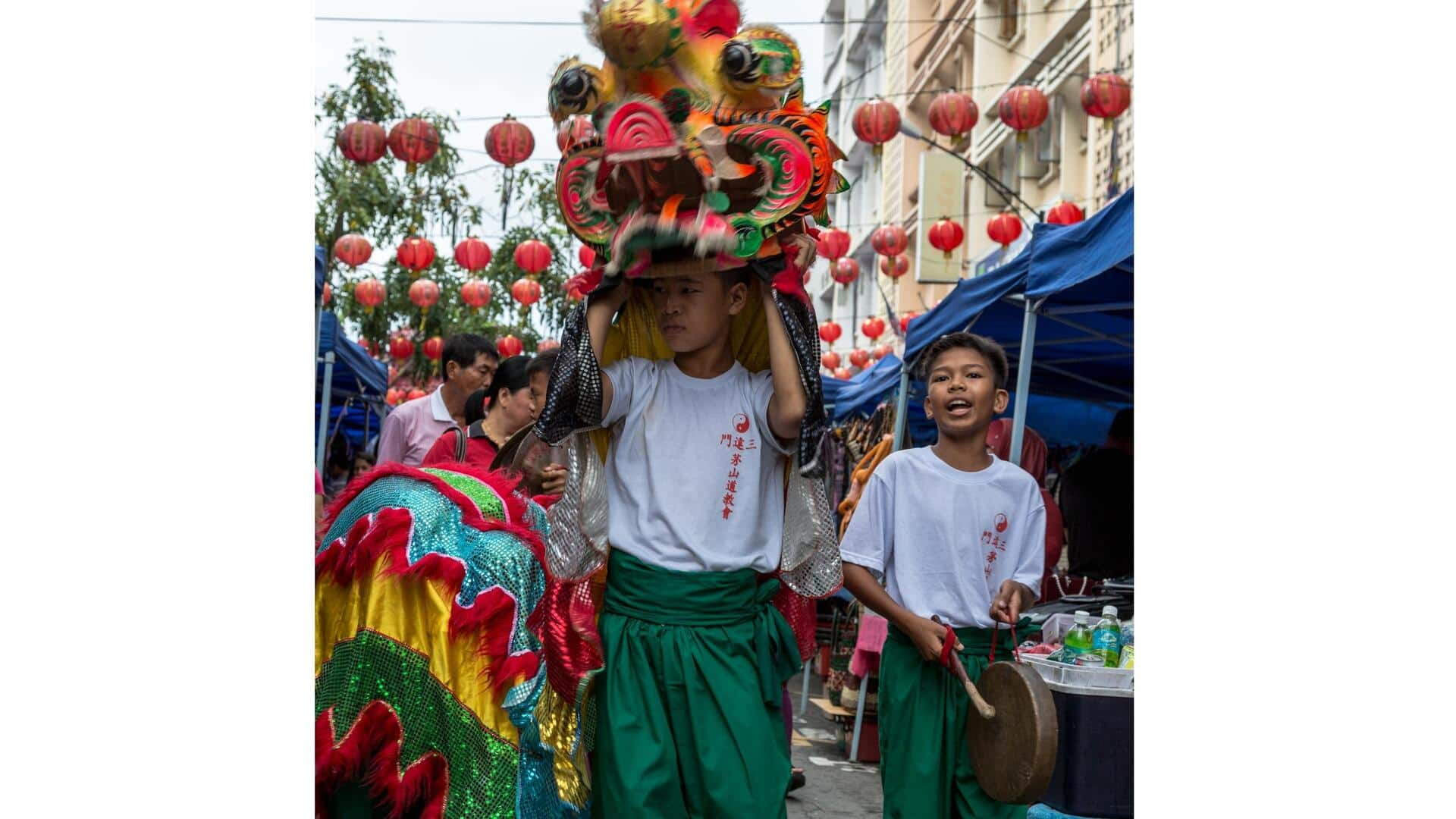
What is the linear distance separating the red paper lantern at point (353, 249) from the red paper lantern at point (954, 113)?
7405mm

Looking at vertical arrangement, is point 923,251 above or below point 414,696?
above

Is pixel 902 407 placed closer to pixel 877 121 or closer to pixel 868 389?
pixel 868 389

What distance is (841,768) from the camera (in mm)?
6785

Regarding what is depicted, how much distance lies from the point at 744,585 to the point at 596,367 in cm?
57

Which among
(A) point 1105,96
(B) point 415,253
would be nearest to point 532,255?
(B) point 415,253

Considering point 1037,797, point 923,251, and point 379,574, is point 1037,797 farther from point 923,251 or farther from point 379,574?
point 923,251

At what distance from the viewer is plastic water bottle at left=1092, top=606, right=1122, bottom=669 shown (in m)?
3.64

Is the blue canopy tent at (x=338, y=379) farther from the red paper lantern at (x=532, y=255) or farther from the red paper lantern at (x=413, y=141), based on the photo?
the red paper lantern at (x=532, y=255)

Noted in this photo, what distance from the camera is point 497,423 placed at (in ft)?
17.8

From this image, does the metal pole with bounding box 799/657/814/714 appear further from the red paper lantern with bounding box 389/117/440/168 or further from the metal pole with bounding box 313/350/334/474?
the red paper lantern with bounding box 389/117/440/168

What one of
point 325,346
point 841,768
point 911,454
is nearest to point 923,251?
point 325,346

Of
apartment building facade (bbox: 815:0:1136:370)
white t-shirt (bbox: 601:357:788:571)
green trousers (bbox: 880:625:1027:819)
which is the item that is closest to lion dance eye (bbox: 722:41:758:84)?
white t-shirt (bbox: 601:357:788:571)

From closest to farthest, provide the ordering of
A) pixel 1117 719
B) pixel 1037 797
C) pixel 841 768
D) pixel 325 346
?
1. pixel 1037 797
2. pixel 1117 719
3. pixel 841 768
4. pixel 325 346

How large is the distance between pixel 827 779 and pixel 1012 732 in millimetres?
3354
